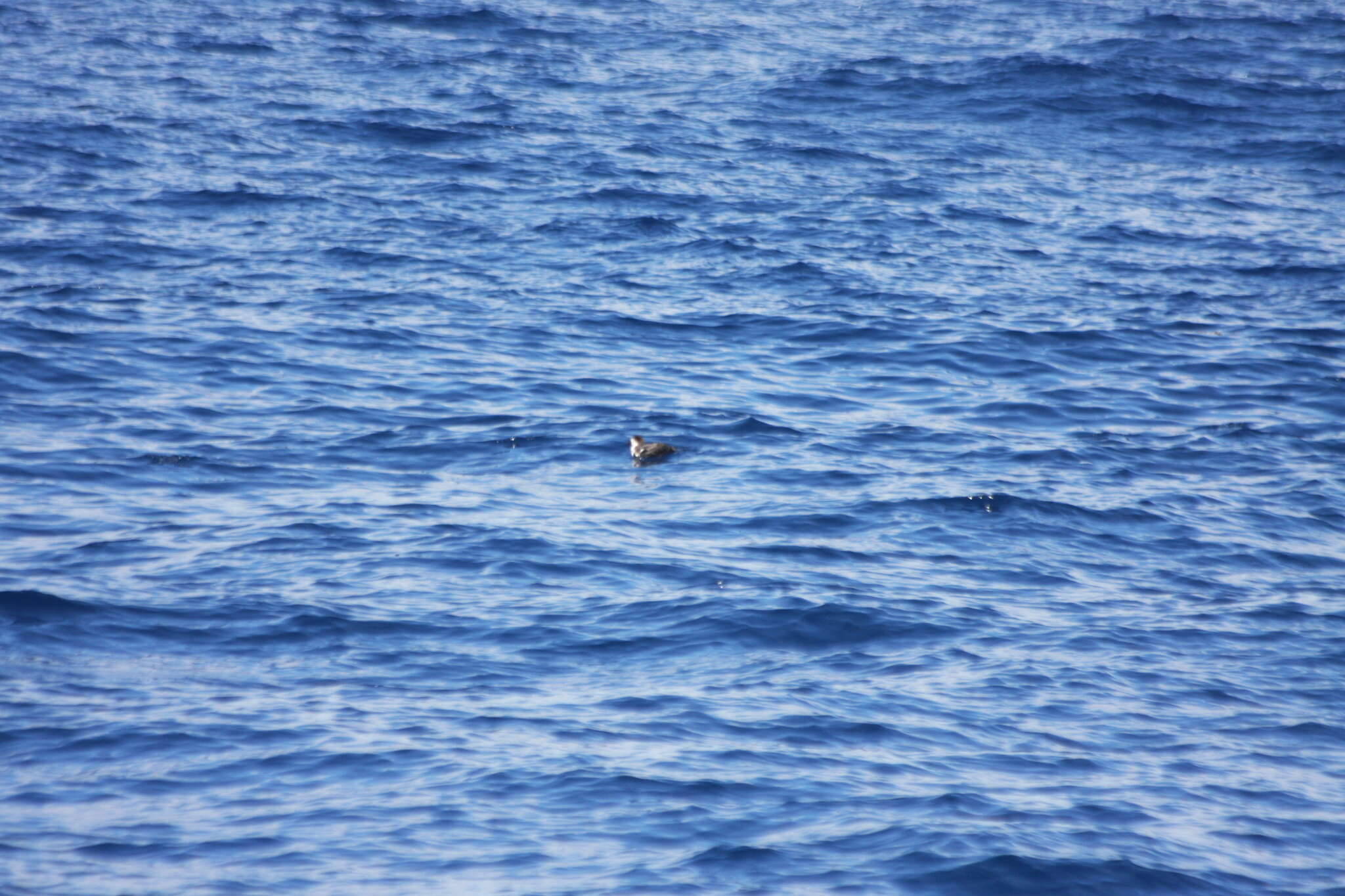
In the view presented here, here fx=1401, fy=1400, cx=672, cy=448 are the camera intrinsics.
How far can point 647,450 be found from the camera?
16031 mm

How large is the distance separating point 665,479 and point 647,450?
41 centimetres

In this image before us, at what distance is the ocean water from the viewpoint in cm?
964

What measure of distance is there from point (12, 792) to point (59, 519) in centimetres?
498

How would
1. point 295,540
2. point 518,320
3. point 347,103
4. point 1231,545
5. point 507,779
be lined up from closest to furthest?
point 507,779, point 295,540, point 1231,545, point 518,320, point 347,103

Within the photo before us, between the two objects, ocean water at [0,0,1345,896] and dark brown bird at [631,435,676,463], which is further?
dark brown bird at [631,435,676,463]

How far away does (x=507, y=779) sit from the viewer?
9930mm

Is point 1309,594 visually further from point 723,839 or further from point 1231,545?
point 723,839

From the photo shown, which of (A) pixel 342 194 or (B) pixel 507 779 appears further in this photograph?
(A) pixel 342 194

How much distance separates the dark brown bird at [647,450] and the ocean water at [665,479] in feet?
0.65

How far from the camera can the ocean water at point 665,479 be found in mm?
9641

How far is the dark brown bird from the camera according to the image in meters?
16.1

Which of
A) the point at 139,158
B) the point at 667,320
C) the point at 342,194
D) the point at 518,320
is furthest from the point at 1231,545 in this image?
the point at 139,158

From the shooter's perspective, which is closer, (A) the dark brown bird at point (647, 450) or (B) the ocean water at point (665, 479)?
(B) the ocean water at point (665, 479)

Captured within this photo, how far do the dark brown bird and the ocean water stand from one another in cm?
20
